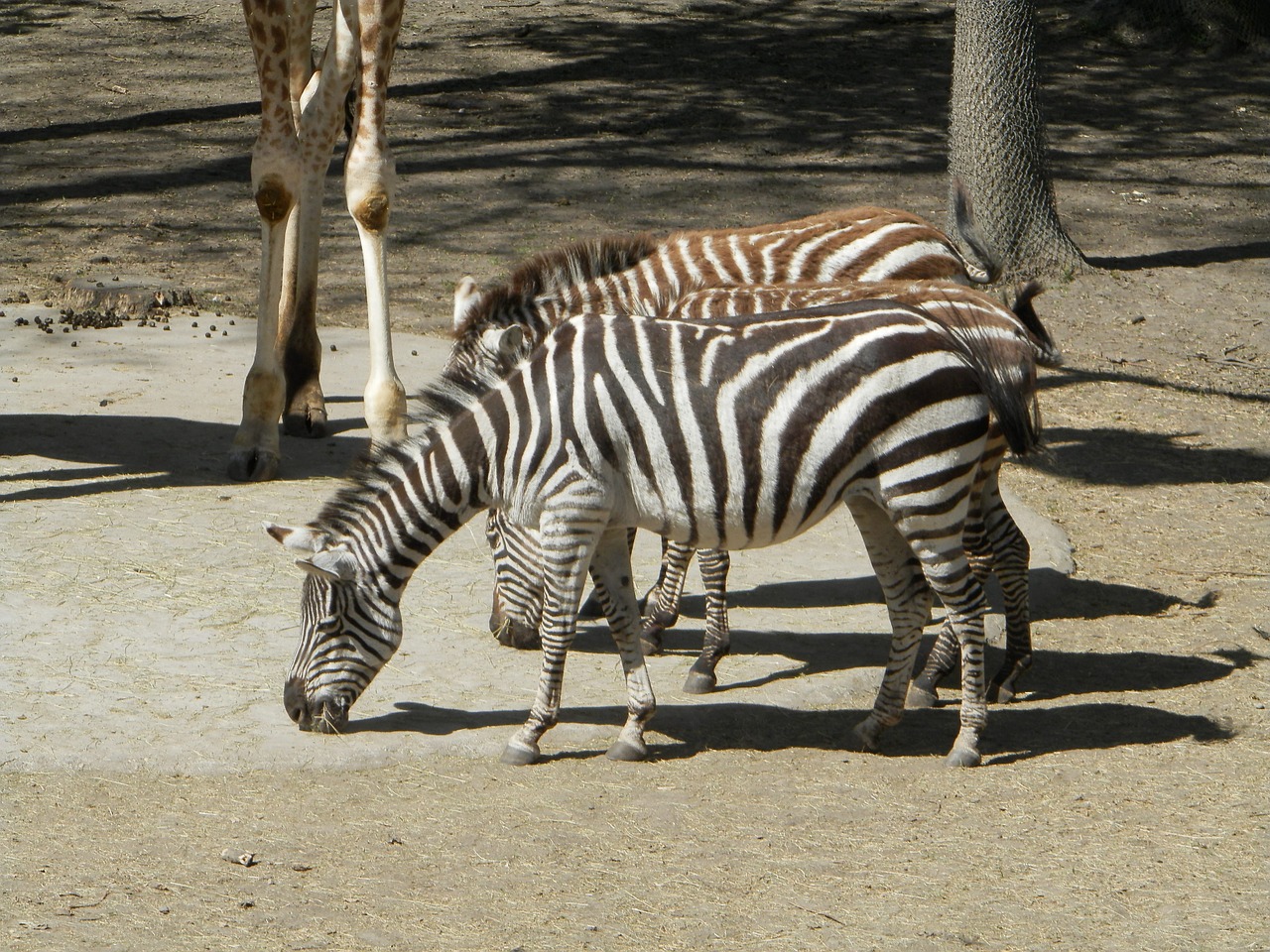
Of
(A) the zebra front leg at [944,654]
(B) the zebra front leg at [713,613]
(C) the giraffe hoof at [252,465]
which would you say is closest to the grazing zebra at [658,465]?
(A) the zebra front leg at [944,654]

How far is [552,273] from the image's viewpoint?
21.4 feet

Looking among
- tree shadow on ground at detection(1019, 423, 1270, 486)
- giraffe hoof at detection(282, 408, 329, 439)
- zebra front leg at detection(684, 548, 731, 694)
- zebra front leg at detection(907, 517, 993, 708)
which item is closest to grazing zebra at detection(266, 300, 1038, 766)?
zebra front leg at detection(907, 517, 993, 708)

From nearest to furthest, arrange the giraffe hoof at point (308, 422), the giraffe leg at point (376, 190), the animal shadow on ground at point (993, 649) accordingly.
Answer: the animal shadow on ground at point (993, 649)
the giraffe leg at point (376, 190)
the giraffe hoof at point (308, 422)

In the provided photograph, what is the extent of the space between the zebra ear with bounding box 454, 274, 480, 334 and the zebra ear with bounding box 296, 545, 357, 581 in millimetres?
1811

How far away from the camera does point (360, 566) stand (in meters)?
4.92

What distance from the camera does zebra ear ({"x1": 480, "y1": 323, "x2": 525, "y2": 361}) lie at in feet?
18.8

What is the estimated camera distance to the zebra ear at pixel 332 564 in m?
4.81

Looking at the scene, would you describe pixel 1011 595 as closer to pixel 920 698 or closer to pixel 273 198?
pixel 920 698

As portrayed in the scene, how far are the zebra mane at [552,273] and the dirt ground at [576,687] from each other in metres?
1.21

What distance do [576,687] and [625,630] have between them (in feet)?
2.29

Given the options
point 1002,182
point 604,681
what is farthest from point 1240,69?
point 604,681

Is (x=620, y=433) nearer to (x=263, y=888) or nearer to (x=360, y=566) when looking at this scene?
(x=360, y=566)

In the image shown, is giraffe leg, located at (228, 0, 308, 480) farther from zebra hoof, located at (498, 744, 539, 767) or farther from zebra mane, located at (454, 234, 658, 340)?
zebra hoof, located at (498, 744, 539, 767)

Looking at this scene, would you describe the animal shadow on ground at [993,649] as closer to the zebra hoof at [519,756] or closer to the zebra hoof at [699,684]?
the zebra hoof at [699,684]
